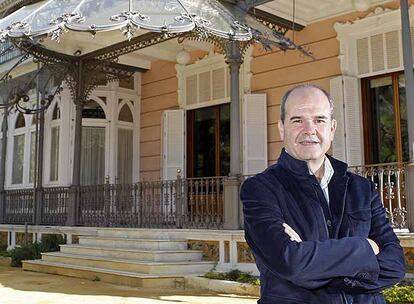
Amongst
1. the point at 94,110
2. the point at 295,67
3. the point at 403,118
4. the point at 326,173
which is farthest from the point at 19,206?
the point at 326,173

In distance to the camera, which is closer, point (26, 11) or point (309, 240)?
point (309, 240)

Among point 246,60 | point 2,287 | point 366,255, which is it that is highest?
point 246,60

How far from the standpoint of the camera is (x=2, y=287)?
6.89 metres

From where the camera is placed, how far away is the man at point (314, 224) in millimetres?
1211

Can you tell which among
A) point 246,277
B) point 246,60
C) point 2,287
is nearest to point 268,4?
point 246,60

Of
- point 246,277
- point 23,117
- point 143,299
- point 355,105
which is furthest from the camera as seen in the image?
point 23,117

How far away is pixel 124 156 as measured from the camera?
11.0 m

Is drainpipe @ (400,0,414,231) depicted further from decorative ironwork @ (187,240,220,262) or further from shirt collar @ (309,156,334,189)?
shirt collar @ (309,156,334,189)

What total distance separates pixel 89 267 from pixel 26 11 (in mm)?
3822

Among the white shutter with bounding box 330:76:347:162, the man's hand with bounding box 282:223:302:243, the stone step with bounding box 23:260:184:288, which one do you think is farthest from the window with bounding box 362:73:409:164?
the man's hand with bounding box 282:223:302:243

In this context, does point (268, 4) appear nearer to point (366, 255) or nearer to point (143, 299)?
point (143, 299)

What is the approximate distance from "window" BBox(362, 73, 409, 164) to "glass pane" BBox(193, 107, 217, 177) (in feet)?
10.2

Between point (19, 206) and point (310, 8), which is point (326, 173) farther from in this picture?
point (19, 206)

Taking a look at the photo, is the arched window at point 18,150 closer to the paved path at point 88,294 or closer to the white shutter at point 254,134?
the paved path at point 88,294
